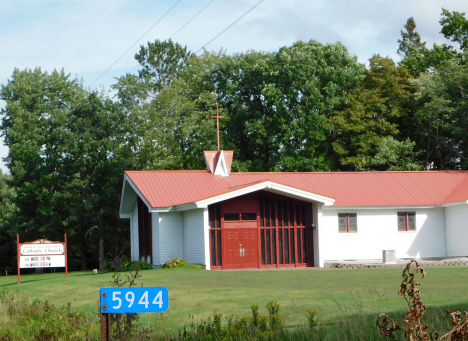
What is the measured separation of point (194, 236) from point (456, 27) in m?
31.4

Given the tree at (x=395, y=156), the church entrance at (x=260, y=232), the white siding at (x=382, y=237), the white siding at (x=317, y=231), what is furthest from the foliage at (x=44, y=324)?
the tree at (x=395, y=156)

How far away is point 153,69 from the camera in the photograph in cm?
7275

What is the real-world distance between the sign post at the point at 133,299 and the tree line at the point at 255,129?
42.0 m

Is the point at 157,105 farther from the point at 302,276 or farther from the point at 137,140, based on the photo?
the point at 302,276

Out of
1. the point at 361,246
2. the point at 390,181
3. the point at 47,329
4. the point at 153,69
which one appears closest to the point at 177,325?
the point at 47,329

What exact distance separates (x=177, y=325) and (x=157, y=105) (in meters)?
44.1

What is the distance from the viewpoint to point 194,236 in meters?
33.3

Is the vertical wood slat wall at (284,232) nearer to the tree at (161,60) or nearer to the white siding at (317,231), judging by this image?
the white siding at (317,231)

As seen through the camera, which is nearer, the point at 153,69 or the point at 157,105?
the point at 157,105

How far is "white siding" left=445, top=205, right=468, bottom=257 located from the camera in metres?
35.7

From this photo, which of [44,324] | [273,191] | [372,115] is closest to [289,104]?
[372,115]

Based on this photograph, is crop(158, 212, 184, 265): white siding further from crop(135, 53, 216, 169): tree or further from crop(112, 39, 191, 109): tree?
crop(112, 39, 191, 109): tree

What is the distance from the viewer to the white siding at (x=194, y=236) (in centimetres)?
3244

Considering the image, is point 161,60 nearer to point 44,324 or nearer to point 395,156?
point 395,156
